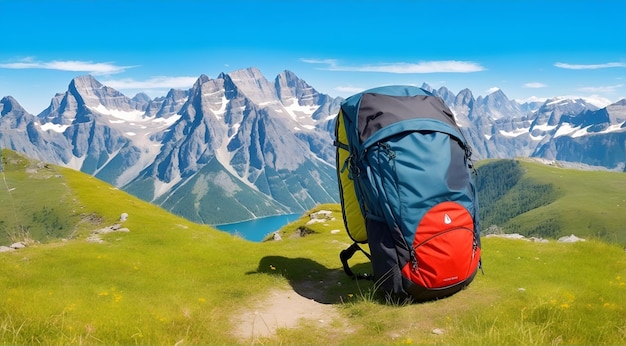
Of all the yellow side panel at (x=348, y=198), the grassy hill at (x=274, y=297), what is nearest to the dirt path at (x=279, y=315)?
the grassy hill at (x=274, y=297)

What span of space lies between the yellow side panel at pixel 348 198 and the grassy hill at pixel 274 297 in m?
1.68

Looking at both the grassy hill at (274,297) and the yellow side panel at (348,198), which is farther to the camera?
the yellow side panel at (348,198)

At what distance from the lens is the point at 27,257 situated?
14508 mm

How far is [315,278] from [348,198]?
3680mm

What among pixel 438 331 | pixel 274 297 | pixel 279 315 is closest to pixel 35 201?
pixel 274 297

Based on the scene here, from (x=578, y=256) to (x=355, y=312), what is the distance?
8.78 m

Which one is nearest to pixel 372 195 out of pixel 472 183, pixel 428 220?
pixel 428 220

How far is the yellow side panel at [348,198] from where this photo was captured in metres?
12.2

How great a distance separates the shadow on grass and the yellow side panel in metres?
1.72

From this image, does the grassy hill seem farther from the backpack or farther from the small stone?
the backpack

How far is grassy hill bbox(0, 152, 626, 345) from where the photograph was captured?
7.41 metres

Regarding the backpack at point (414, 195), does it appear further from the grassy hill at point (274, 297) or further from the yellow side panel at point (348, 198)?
the grassy hill at point (274, 297)

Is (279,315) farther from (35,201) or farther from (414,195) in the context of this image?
(35,201)

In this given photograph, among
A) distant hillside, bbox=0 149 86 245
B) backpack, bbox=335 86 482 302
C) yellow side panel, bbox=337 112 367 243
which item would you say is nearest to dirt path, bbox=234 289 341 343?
backpack, bbox=335 86 482 302
